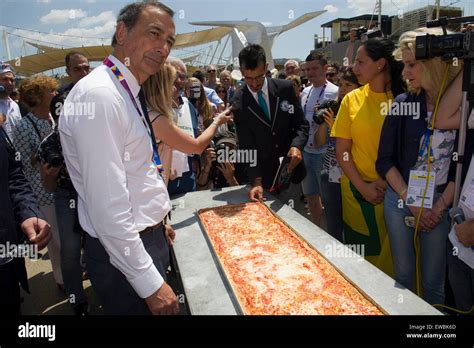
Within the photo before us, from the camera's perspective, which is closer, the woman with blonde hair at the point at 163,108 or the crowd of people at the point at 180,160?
the crowd of people at the point at 180,160

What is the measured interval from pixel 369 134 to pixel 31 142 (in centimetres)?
324

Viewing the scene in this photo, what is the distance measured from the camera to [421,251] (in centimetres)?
253

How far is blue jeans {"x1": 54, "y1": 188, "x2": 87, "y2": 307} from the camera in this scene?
315 centimetres

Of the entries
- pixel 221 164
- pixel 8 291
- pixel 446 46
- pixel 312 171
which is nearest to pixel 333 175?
pixel 312 171

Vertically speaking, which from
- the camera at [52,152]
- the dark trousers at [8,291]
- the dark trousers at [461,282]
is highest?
the camera at [52,152]

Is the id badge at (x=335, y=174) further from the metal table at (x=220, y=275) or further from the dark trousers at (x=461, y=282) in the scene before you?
the dark trousers at (x=461, y=282)

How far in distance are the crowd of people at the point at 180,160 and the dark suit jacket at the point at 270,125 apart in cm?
1

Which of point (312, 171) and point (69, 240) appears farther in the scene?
point (312, 171)

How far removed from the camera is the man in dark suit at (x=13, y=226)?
1.98 meters

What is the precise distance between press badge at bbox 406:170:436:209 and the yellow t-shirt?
0.52 meters

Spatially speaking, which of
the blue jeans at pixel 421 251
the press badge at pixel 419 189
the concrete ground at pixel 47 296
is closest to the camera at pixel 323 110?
the concrete ground at pixel 47 296

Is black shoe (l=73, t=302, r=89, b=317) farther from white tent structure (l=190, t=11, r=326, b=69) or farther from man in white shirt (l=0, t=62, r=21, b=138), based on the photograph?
white tent structure (l=190, t=11, r=326, b=69)

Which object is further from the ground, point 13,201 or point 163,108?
point 163,108

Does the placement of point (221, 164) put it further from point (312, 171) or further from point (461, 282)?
point (461, 282)
